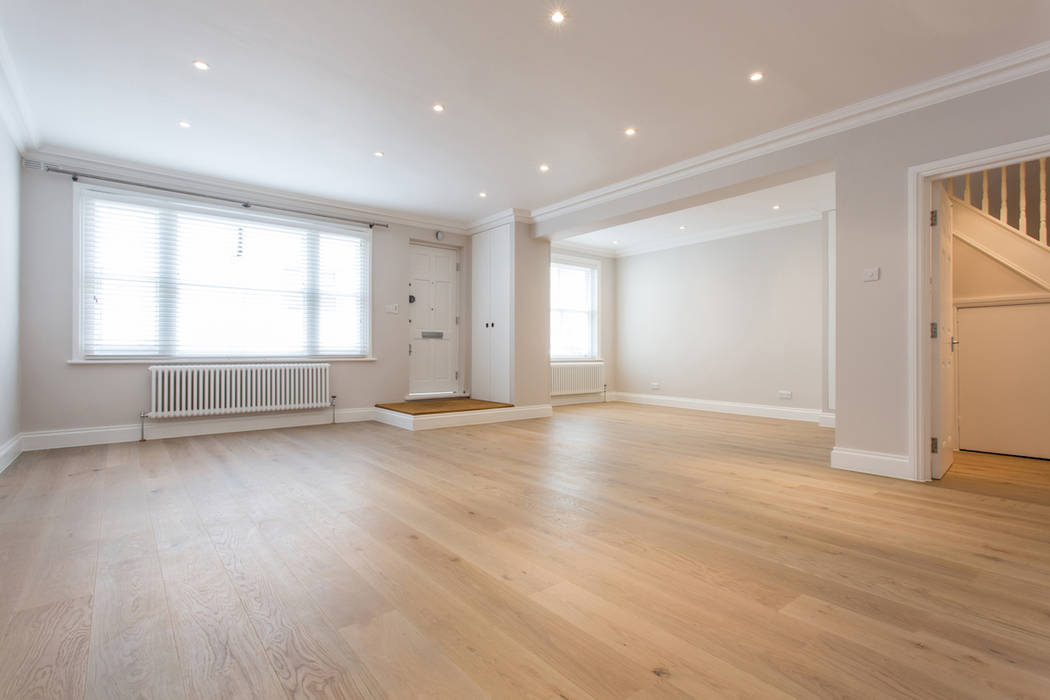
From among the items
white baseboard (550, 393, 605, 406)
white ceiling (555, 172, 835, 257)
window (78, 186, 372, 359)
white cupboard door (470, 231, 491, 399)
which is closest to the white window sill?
window (78, 186, 372, 359)

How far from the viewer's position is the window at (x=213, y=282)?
15.7ft

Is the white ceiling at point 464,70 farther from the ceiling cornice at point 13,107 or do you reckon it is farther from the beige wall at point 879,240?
the beige wall at point 879,240

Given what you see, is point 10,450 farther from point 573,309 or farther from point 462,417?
point 573,309

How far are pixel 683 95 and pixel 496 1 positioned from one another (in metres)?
1.53

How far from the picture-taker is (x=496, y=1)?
2.55 meters

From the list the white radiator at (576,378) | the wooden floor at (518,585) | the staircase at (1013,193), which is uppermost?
the staircase at (1013,193)

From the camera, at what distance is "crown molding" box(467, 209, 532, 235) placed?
6395mm

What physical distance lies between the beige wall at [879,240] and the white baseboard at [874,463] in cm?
5

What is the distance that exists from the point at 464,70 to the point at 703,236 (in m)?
5.30

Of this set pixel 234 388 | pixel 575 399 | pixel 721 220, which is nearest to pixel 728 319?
pixel 721 220

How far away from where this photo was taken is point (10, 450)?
3.90 meters

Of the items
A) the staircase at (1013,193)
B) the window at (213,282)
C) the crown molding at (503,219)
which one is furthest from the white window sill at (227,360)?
the staircase at (1013,193)

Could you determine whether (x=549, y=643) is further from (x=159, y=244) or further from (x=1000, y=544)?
(x=159, y=244)

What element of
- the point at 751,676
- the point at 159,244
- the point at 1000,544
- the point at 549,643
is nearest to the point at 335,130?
the point at 159,244
